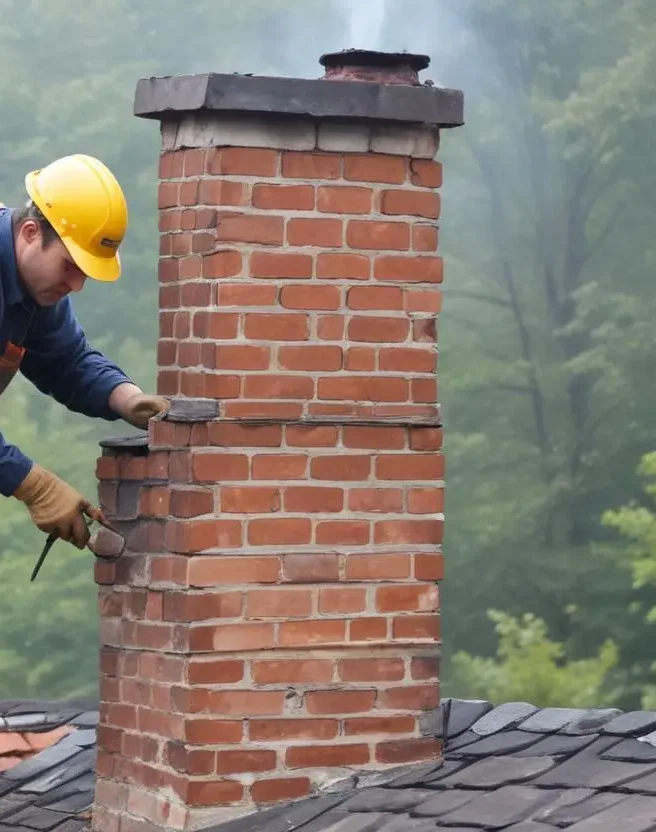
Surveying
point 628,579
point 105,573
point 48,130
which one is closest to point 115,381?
point 105,573

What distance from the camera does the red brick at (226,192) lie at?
16.5 ft

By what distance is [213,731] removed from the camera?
5.03 m

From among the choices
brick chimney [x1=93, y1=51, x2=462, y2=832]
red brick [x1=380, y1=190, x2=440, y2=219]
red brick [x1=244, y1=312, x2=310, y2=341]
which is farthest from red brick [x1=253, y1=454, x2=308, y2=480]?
red brick [x1=380, y1=190, x2=440, y2=219]

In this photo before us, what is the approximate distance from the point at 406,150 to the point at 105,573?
1548mm

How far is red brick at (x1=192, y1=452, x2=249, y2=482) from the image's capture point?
5.01 m

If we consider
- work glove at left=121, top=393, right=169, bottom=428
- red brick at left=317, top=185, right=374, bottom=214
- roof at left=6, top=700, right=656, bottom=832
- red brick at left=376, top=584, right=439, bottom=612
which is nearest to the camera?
roof at left=6, top=700, right=656, bottom=832

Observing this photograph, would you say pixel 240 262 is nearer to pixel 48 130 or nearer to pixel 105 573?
pixel 105 573

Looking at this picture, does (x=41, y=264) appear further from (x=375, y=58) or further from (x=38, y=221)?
(x=375, y=58)

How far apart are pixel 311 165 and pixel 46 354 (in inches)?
46.3

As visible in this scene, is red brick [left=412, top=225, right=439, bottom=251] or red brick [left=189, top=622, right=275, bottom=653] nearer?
red brick [left=189, top=622, right=275, bottom=653]

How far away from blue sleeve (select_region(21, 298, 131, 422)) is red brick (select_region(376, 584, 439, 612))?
1.16 metres

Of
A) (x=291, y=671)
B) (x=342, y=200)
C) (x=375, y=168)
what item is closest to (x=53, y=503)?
(x=291, y=671)

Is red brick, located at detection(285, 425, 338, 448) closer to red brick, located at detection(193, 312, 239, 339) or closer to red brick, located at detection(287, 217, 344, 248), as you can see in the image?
red brick, located at detection(193, 312, 239, 339)

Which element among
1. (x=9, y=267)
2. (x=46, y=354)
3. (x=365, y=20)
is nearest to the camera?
(x=9, y=267)
